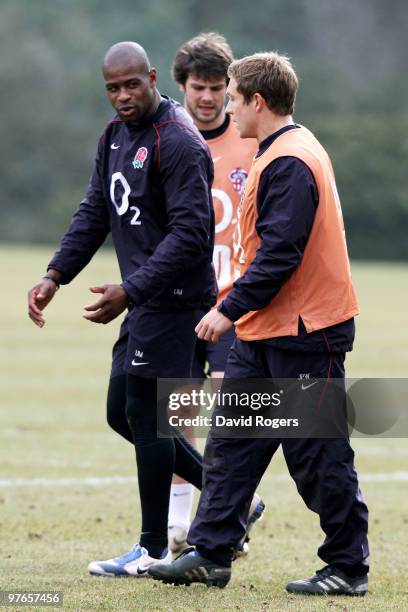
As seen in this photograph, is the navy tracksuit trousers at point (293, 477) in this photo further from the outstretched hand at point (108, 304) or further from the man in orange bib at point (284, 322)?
the outstretched hand at point (108, 304)

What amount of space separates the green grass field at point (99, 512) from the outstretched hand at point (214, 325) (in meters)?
1.05

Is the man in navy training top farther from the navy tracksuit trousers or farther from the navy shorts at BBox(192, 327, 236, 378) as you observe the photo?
the navy shorts at BBox(192, 327, 236, 378)

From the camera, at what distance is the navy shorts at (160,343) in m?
6.05

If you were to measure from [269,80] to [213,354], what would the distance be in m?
2.04

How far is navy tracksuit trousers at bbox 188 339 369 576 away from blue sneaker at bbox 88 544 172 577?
0.49m

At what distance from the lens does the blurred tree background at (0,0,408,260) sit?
69.8m

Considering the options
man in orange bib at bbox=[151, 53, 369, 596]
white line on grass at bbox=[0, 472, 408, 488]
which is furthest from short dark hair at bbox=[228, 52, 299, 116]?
white line on grass at bbox=[0, 472, 408, 488]

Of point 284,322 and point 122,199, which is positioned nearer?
point 284,322

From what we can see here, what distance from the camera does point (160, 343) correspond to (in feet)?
19.9

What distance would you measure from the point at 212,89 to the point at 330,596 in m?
2.93

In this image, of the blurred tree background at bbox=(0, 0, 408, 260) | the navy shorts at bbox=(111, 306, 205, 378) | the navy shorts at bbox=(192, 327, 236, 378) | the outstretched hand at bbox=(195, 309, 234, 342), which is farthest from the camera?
the blurred tree background at bbox=(0, 0, 408, 260)

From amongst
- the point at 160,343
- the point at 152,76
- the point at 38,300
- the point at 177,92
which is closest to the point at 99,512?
the point at 38,300

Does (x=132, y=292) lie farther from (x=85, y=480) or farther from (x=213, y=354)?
(x=85, y=480)

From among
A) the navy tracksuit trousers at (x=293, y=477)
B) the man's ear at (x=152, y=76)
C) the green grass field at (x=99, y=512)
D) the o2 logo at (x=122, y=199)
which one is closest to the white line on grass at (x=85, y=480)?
the green grass field at (x=99, y=512)
